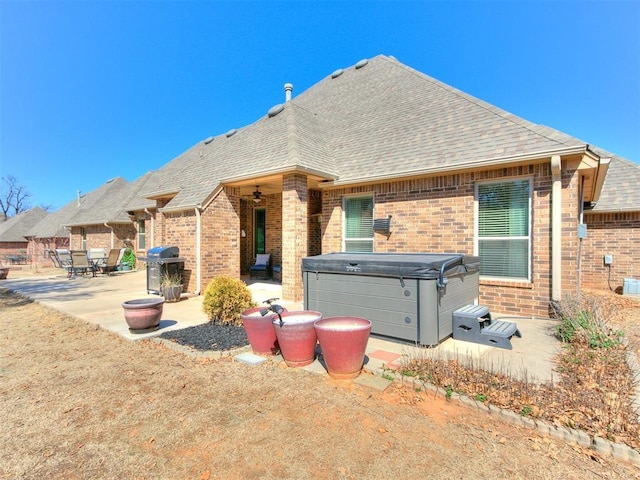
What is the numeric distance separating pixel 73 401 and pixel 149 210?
14829 millimetres

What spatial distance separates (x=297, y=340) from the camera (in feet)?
13.2

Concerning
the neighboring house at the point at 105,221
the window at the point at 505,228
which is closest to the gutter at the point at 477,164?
the window at the point at 505,228

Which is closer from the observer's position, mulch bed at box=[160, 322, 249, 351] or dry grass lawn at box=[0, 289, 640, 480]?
dry grass lawn at box=[0, 289, 640, 480]

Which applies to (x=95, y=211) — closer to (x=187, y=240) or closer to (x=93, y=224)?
(x=93, y=224)

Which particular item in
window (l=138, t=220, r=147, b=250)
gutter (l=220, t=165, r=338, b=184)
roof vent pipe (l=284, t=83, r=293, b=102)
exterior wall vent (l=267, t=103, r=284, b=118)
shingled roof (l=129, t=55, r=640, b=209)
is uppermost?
roof vent pipe (l=284, t=83, r=293, b=102)

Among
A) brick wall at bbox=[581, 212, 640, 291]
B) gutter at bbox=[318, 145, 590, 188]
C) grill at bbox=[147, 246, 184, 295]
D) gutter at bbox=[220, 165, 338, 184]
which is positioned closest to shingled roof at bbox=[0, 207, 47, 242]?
grill at bbox=[147, 246, 184, 295]

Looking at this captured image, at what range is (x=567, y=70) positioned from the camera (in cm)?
1149

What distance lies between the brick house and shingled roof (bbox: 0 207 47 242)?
33.8 m

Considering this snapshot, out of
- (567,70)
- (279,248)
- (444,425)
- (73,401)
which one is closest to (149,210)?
(279,248)

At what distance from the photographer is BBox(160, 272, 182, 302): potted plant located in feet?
28.1

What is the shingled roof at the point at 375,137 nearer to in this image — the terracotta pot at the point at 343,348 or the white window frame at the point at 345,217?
the white window frame at the point at 345,217

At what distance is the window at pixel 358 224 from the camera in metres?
8.62

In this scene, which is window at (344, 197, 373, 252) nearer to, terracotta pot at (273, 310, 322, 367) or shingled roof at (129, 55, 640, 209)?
shingled roof at (129, 55, 640, 209)

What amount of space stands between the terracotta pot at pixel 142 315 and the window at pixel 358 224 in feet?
16.7
